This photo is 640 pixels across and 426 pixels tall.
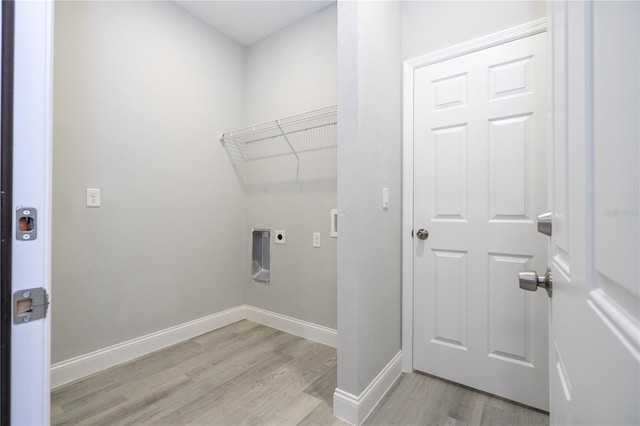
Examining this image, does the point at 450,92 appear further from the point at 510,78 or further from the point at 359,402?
the point at 359,402

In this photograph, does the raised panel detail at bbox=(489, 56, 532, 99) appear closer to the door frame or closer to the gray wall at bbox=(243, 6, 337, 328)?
the door frame

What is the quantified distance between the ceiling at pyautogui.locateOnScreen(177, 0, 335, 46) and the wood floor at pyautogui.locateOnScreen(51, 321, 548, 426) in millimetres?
2765

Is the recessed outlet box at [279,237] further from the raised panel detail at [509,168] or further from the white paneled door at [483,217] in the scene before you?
the raised panel detail at [509,168]

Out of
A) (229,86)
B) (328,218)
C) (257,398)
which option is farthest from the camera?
(229,86)

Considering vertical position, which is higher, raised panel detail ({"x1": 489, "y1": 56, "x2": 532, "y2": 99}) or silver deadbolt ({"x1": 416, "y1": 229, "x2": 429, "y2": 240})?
raised panel detail ({"x1": 489, "y1": 56, "x2": 532, "y2": 99})

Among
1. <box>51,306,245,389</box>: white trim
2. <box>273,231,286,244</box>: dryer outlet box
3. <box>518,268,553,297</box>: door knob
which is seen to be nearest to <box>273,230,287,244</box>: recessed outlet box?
<box>273,231,286,244</box>: dryer outlet box

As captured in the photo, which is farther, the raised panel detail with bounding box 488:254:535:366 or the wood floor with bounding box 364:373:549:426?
the raised panel detail with bounding box 488:254:535:366

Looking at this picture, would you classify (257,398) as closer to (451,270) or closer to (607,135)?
(451,270)

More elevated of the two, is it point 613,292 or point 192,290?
point 613,292

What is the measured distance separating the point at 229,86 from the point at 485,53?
2158 mm

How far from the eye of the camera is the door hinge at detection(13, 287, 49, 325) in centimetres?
44

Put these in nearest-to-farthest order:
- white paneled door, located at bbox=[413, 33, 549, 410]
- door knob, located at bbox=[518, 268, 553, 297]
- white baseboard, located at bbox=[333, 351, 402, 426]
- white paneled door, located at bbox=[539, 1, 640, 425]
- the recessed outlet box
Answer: white paneled door, located at bbox=[539, 1, 640, 425]
door knob, located at bbox=[518, 268, 553, 297]
white baseboard, located at bbox=[333, 351, 402, 426]
white paneled door, located at bbox=[413, 33, 549, 410]
the recessed outlet box

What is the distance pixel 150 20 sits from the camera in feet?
7.02

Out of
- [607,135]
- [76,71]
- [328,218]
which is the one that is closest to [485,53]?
[328,218]
